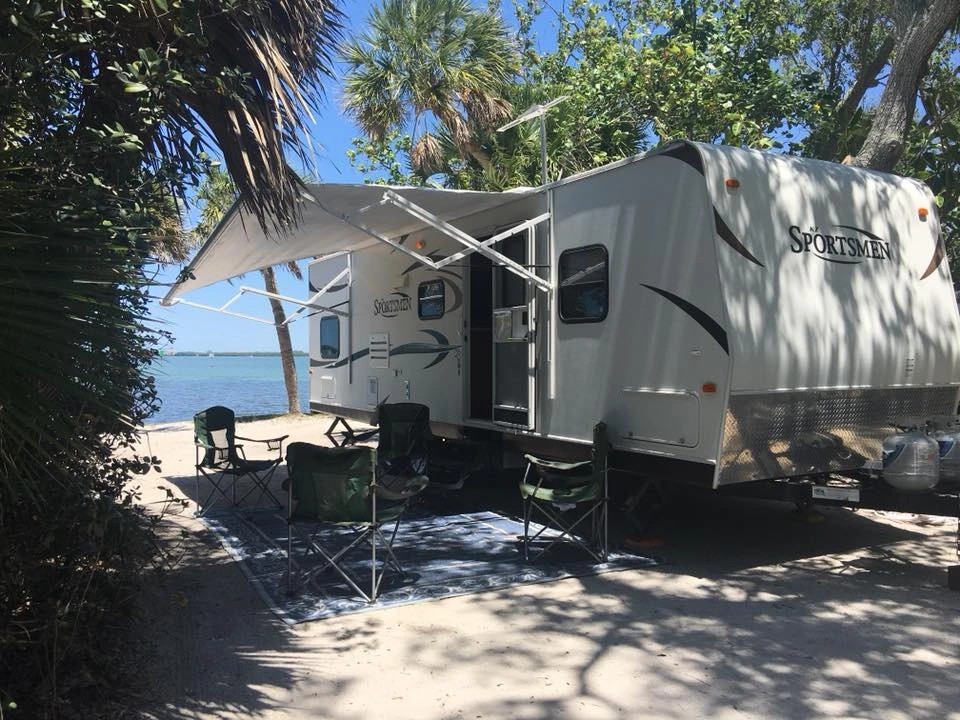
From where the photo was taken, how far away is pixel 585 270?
598 centimetres

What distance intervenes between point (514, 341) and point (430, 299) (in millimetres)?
1662

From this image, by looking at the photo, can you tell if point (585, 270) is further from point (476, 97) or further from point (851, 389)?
point (476, 97)

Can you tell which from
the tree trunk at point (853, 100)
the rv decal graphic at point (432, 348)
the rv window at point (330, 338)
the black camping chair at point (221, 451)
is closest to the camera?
the black camping chair at point (221, 451)

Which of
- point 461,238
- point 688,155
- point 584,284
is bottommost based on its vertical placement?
point 584,284

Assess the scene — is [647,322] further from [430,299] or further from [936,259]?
[430,299]

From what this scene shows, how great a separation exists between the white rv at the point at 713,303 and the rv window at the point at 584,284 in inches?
0.5

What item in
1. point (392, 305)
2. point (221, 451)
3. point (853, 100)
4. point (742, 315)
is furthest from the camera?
point (853, 100)

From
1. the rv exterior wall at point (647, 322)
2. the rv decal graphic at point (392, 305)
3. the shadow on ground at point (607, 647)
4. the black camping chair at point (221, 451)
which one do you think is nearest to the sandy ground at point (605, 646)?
the shadow on ground at point (607, 647)

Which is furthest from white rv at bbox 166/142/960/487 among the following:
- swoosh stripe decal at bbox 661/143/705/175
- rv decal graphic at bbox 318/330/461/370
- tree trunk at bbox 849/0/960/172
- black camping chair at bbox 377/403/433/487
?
tree trunk at bbox 849/0/960/172

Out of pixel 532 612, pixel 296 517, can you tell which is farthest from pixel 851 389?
pixel 296 517

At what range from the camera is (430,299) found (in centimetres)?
819

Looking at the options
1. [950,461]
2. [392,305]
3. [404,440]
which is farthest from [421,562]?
[392,305]

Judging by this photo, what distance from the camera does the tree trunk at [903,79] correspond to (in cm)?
719

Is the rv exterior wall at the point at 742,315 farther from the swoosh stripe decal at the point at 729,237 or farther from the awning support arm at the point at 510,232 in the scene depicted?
the awning support arm at the point at 510,232
